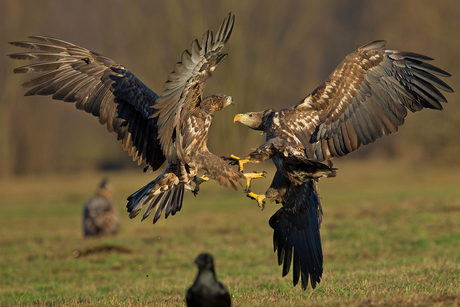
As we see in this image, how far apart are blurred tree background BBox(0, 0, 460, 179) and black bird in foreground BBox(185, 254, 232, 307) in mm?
22409

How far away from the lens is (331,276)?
7.68 m

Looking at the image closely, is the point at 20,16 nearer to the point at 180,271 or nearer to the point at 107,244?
the point at 107,244

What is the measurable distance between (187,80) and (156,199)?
1688mm

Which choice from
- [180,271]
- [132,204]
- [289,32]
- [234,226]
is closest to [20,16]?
[289,32]

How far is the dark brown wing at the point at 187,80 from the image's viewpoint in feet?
18.9

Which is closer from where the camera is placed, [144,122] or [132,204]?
[132,204]

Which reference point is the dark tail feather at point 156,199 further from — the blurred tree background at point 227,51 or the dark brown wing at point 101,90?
the blurred tree background at point 227,51

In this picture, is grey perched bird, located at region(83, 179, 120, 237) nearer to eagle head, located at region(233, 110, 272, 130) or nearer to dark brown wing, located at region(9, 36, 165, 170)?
dark brown wing, located at region(9, 36, 165, 170)

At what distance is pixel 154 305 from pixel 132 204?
1.28 meters

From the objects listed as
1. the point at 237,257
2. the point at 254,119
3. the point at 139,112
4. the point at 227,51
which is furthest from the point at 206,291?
the point at 227,51

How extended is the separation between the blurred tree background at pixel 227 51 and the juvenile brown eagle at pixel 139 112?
2003 centimetres

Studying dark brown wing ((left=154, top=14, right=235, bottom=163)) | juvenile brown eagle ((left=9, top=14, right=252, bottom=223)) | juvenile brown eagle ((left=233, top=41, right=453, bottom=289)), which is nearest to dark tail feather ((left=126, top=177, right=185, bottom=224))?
juvenile brown eagle ((left=9, top=14, right=252, bottom=223))

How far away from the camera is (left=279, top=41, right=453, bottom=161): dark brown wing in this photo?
677 centimetres

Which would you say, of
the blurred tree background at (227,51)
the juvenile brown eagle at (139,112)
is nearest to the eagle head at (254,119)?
the juvenile brown eagle at (139,112)
